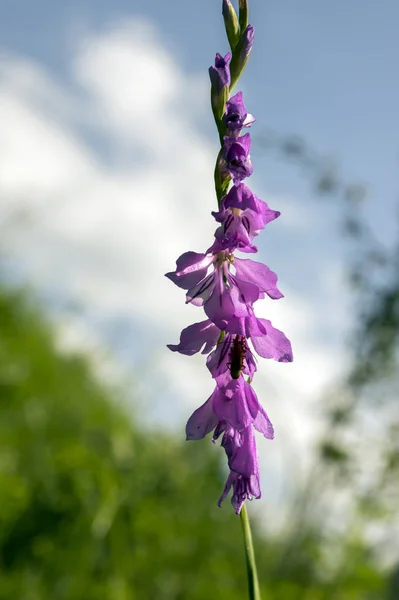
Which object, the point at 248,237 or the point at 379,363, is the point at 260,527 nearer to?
the point at 379,363

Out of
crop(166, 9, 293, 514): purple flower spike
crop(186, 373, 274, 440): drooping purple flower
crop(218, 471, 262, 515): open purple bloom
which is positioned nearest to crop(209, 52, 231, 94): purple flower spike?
crop(166, 9, 293, 514): purple flower spike

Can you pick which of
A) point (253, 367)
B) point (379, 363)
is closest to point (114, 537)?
point (379, 363)

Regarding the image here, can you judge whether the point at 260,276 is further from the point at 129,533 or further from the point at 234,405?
the point at 129,533

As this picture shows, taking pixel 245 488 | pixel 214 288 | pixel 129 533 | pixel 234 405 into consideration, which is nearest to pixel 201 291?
pixel 214 288

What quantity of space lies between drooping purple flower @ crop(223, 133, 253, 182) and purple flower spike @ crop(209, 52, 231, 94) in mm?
88

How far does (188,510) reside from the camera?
4922 millimetres

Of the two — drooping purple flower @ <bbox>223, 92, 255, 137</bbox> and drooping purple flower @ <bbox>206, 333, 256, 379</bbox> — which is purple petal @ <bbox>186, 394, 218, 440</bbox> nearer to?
drooping purple flower @ <bbox>206, 333, 256, 379</bbox>

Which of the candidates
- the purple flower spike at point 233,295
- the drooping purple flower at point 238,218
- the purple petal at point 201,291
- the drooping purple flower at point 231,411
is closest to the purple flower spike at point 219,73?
the purple flower spike at point 233,295

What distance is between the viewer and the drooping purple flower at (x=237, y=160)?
108cm

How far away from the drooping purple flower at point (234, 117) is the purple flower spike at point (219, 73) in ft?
0.10

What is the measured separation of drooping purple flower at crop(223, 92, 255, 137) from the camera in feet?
3.59

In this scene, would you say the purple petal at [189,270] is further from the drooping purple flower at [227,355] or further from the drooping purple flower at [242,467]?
the drooping purple flower at [242,467]

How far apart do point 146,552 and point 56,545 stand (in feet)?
1.32

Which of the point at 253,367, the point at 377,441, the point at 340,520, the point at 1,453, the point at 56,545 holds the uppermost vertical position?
the point at 377,441
